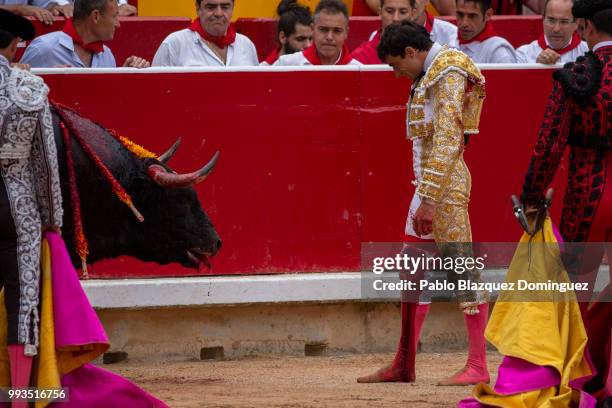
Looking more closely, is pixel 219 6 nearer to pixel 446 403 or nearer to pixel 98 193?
pixel 98 193

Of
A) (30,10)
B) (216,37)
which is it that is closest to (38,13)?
(30,10)

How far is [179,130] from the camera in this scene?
7637mm

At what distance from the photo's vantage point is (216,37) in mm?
8156

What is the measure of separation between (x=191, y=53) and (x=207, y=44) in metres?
0.13

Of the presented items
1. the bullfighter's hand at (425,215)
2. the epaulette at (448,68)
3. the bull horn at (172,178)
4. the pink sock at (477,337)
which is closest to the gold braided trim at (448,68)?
the epaulette at (448,68)

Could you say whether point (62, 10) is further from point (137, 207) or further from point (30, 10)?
point (137, 207)

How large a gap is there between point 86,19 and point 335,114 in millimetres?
1403

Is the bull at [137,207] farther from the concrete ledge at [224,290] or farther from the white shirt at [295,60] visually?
the white shirt at [295,60]

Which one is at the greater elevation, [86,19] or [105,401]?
[86,19]

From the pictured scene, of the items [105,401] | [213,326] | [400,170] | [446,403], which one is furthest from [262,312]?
[105,401]

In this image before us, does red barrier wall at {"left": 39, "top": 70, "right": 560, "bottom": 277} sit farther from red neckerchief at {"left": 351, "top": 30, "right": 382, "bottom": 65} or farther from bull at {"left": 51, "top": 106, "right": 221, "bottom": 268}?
bull at {"left": 51, "top": 106, "right": 221, "bottom": 268}

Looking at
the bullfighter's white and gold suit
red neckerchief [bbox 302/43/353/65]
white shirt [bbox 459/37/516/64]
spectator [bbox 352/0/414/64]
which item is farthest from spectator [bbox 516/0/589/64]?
the bullfighter's white and gold suit

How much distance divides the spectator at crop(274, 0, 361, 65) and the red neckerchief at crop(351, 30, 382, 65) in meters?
0.10

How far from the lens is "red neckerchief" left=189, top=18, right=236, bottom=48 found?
8156 mm
